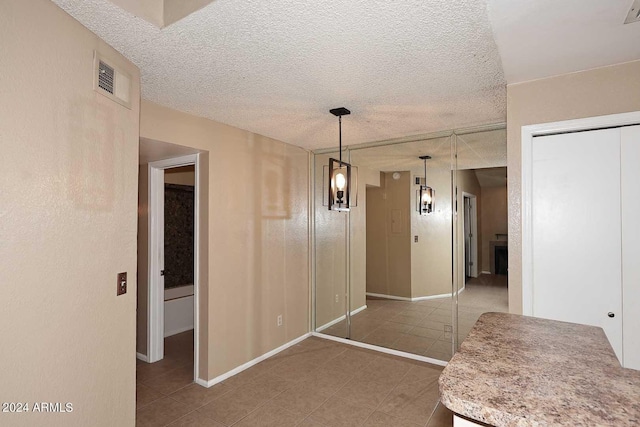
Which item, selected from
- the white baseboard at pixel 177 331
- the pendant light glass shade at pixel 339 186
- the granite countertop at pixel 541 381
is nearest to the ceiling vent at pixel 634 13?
the granite countertop at pixel 541 381

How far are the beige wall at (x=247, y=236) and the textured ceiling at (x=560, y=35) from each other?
2385mm

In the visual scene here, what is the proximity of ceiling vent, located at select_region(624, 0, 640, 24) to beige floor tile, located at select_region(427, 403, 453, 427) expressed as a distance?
8.66 ft

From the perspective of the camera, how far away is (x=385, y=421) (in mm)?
2486

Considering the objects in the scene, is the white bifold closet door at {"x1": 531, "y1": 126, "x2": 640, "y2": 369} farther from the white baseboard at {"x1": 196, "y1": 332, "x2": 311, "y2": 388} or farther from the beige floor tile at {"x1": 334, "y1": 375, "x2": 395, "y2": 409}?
the white baseboard at {"x1": 196, "y1": 332, "x2": 311, "y2": 388}

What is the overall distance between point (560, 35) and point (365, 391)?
2.89m

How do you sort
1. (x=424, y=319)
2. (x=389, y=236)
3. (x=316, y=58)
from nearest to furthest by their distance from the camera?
(x=316, y=58), (x=424, y=319), (x=389, y=236)

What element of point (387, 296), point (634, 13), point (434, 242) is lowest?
point (387, 296)

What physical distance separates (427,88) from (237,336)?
2.82 metres

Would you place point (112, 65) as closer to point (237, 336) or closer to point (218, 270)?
point (218, 270)

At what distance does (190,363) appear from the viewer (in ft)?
11.6

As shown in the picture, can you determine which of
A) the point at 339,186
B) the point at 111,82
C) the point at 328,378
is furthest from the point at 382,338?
the point at 111,82

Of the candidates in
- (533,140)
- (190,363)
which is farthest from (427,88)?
(190,363)

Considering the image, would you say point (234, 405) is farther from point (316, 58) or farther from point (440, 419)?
point (316, 58)

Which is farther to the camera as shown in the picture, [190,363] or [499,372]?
[190,363]
